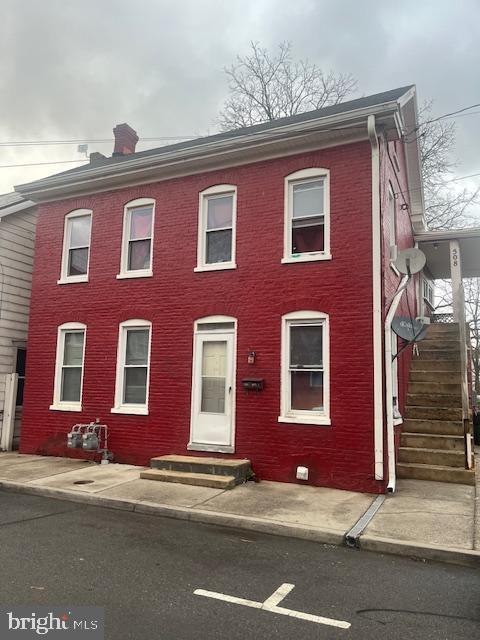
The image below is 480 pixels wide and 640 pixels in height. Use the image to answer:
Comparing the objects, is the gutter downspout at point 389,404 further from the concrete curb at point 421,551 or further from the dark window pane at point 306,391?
the concrete curb at point 421,551

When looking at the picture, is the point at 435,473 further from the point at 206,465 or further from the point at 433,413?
the point at 206,465

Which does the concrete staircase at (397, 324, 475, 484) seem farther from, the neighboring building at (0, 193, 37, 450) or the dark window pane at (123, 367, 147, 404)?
the neighboring building at (0, 193, 37, 450)

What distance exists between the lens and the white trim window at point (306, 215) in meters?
9.18

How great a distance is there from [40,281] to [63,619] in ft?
31.1

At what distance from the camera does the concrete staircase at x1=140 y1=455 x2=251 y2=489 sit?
27.1 ft

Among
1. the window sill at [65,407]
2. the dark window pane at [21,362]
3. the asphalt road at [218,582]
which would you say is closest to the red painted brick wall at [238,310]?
the window sill at [65,407]

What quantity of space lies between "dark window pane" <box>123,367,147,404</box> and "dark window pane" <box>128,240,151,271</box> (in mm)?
2297

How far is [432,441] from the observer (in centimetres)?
955

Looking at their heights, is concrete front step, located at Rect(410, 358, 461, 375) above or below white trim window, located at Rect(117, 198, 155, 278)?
below

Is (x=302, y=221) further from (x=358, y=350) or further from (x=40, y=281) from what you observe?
(x=40, y=281)

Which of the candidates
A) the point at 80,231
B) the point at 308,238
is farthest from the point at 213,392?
the point at 80,231

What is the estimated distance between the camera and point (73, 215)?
1187 cm

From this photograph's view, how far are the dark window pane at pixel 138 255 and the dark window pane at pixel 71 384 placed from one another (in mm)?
2715

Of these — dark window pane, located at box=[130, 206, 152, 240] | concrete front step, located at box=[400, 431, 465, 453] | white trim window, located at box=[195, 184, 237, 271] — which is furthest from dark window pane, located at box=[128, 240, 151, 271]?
concrete front step, located at box=[400, 431, 465, 453]
